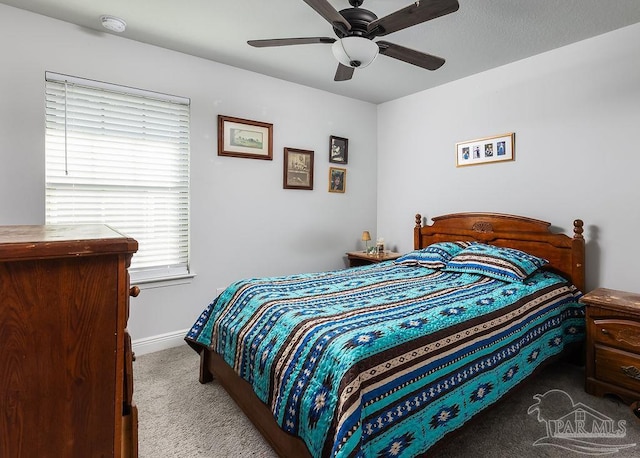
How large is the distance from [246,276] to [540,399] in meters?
2.62

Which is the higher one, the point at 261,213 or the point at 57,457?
the point at 261,213

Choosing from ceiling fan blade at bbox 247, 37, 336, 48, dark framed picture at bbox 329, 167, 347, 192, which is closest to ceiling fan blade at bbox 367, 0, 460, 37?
ceiling fan blade at bbox 247, 37, 336, 48

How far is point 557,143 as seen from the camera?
2914mm

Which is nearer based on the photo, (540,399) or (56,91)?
(540,399)

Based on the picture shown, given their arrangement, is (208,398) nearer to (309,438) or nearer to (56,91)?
(309,438)

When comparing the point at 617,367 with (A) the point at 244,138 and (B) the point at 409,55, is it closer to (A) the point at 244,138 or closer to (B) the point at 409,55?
(B) the point at 409,55

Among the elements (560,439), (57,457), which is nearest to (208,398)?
(57,457)

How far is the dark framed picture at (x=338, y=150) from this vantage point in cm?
404

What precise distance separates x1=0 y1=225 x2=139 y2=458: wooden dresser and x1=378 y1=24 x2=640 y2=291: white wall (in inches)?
130

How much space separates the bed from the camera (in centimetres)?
134

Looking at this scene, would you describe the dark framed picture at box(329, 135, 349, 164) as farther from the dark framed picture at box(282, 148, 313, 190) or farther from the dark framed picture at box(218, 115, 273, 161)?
the dark framed picture at box(218, 115, 273, 161)

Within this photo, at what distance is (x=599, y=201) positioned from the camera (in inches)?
106

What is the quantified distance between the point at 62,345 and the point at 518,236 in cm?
333

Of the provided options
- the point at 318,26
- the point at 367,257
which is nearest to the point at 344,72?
the point at 318,26
